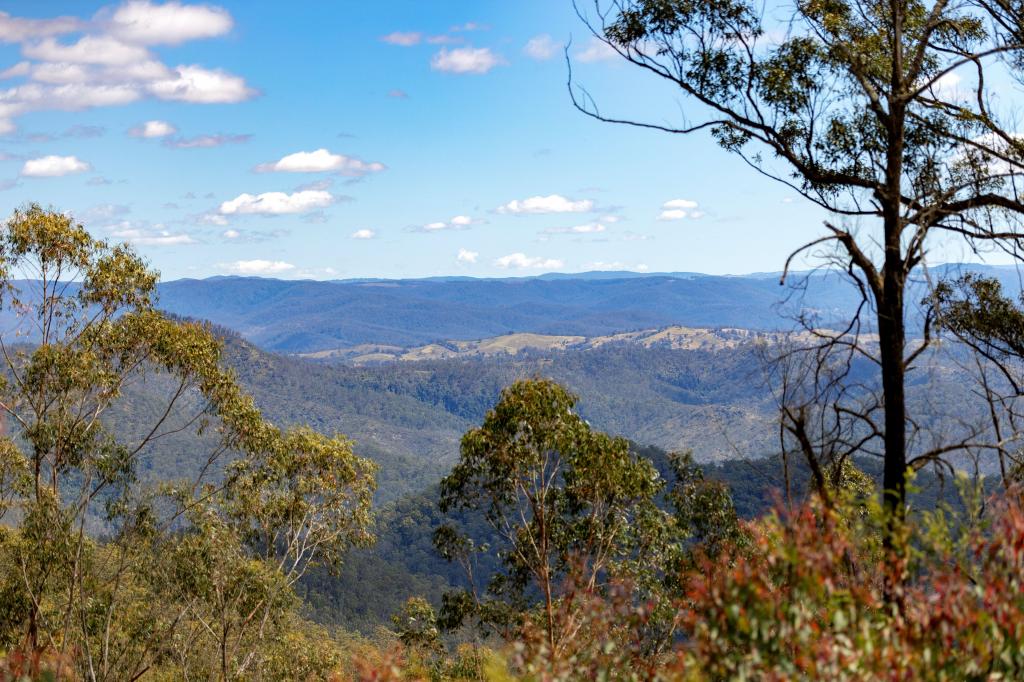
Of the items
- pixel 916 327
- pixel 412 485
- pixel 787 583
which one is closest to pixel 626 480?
pixel 916 327

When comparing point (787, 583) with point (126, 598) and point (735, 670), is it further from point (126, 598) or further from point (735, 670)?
point (126, 598)

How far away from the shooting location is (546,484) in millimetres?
13859

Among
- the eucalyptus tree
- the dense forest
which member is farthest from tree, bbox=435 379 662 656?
the eucalyptus tree

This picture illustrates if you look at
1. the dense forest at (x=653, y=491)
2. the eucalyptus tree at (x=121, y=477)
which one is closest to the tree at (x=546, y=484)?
the dense forest at (x=653, y=491)

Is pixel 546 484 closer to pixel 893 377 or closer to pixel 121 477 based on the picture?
pixel 893 377

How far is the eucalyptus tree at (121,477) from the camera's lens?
626 inches

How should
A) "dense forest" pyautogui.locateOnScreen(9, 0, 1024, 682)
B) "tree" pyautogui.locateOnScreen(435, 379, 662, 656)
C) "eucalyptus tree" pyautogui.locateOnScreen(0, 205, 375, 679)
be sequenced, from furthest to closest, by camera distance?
"eucalyptus tree" pyautogui.locateOnScreen(0, 205, 375, 679), "tree" pyautogui.locateOnScreen(435, 379, 662, 656), "dense forest" pyautogui.locateOnScreen(9, 0, 1024, 682)

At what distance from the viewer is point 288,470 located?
18031mm

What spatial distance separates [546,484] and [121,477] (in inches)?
359

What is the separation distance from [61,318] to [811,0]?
45.9ft

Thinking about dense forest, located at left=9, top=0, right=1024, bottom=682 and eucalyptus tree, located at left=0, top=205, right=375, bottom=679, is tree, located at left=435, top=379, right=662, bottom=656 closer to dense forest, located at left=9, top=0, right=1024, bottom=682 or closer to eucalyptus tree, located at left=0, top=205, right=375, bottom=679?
dense forest, located at left=9, top=0, right=1024, bottom=682

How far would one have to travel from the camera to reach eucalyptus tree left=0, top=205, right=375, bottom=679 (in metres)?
15.9

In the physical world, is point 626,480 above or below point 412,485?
Result: above

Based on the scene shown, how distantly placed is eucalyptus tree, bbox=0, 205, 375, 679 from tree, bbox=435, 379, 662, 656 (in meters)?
3.93
